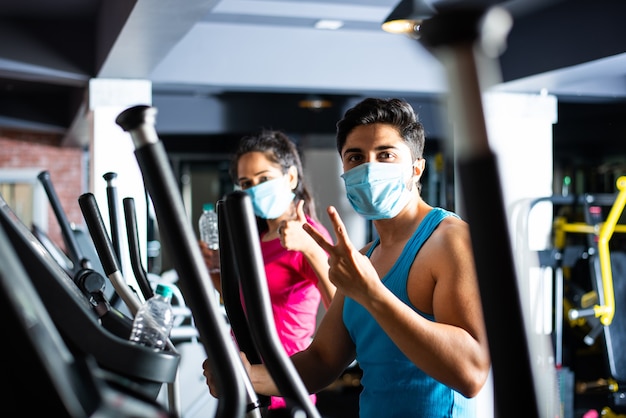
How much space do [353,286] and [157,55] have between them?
3484 millimetres

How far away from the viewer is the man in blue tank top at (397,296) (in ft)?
3.70

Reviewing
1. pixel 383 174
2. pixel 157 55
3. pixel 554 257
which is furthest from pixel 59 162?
pixel 383 174

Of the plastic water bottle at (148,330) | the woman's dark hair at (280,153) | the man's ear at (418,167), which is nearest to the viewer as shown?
the plastic water bottle at (148,330)

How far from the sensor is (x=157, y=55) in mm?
4277

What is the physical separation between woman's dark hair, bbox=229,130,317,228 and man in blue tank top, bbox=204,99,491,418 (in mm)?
991

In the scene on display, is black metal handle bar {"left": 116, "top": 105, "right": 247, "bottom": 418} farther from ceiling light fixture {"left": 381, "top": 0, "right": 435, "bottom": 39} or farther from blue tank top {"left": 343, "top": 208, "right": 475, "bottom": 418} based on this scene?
ceiling light fixture {"left": 381, "top": 0, "right": 435, "bottom": 39}

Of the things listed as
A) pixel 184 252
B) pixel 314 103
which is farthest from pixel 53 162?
pixel 184 252

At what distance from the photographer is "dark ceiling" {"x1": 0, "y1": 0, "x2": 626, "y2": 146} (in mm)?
4523

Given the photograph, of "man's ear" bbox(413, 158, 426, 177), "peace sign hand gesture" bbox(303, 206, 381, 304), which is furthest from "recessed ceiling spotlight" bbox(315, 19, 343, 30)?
"peace sign hand gesture" bbox(303, 206, 381, 304)

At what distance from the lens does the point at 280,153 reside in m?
2.67

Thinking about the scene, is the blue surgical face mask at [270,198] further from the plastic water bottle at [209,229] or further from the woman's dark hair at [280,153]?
the plastic water bottle at [209,229]

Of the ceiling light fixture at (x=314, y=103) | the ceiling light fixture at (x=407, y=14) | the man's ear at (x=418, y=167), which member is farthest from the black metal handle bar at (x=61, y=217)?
the ceiling light fixture at (x=314, y=103)

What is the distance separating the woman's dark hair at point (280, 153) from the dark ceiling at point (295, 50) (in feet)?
4.65

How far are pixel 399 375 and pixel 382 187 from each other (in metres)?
0.38
